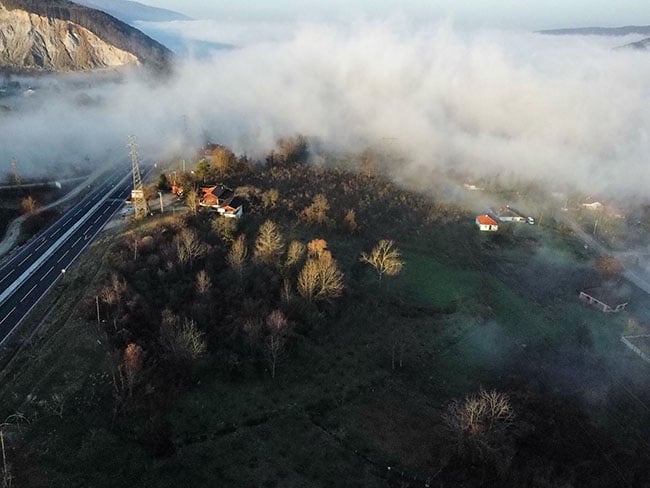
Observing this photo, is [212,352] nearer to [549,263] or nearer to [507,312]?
[507,312]

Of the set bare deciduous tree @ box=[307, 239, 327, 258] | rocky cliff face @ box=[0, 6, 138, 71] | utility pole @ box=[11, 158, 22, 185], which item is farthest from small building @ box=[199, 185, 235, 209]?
rocky cliff face @ box=[0, 6, 138, 71]

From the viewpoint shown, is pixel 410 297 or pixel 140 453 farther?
pixel 410 297

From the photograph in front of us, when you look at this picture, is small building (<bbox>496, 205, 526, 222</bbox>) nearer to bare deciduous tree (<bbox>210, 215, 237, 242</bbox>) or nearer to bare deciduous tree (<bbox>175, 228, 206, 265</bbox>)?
bare deciduous tree (<bbox>210, 215, 237, 242</bbox>)

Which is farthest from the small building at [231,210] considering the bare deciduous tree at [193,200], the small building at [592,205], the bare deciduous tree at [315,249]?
the small building at [592,205]

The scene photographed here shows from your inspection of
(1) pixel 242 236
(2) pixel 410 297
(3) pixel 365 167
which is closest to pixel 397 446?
(2) pixel 410 297

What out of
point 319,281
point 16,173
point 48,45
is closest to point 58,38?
point 48,45

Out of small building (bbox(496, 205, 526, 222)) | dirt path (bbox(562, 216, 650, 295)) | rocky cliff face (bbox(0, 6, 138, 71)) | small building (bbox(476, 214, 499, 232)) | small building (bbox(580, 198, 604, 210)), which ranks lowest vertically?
small building (bbox(580, 198, 604, 210))
